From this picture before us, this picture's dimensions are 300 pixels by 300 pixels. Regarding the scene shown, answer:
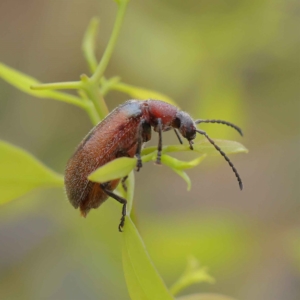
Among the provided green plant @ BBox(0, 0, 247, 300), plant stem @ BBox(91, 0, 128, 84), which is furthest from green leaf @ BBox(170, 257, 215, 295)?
plant stem @ BBox(91, 0, 128, 84)

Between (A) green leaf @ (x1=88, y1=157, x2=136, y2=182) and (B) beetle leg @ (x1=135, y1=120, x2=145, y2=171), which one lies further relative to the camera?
(B) beetle leg @ (x1=135, y1=120, x2=145, y2=171)

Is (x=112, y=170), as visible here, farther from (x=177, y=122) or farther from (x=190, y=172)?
(x=190, y=172)

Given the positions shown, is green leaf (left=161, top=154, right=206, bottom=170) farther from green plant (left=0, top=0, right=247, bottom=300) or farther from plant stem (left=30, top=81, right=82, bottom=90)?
plant stem (left=30, top=81, right=82, bottom=90)

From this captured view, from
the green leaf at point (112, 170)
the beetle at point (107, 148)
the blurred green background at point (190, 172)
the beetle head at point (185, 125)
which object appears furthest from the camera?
the blurred green background at point (190, 172)

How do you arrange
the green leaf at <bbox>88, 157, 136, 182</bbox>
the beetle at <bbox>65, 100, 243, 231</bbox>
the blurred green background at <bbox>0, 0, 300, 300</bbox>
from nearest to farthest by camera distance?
the green leaf at <bbox>88, 157, 136, 182</bbox>
the beetle at <bbox>65, 100, 243, 231</bbox>
the blurred green background at <bbox>0, 0, 300, 300</bbox>

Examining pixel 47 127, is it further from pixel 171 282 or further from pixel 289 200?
pixel 289 200

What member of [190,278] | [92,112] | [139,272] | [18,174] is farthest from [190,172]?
[139,272]

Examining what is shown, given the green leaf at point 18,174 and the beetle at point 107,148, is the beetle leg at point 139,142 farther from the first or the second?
the green leaf at point 18,174

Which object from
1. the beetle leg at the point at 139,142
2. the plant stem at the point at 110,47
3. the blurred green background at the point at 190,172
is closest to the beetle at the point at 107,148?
the beetle leg at the point at 139,142
